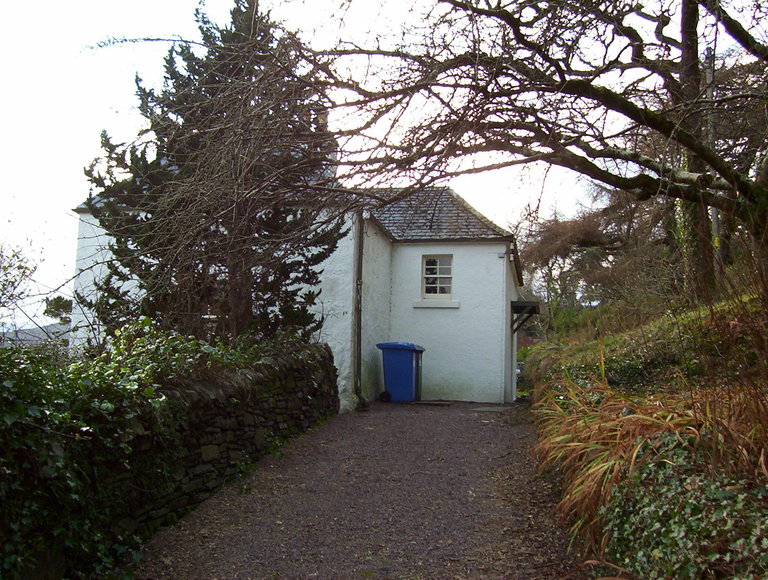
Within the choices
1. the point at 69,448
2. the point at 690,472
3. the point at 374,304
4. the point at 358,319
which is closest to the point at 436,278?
the point at 374,304

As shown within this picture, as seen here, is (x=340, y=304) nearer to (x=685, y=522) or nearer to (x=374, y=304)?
(x=374, y=304)

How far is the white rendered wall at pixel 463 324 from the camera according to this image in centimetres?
1501

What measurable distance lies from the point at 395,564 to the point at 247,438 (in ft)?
10.5

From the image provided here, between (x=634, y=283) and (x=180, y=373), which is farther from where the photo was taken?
(x=634, y=283)

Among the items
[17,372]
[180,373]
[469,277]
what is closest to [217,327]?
[180,373]

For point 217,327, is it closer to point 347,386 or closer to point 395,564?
point 347,386

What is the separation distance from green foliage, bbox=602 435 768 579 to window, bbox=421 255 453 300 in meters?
11.2

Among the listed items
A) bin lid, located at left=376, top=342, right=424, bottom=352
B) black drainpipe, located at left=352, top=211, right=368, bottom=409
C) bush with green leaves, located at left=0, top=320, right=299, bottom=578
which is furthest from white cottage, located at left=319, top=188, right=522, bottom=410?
bush with green leaves, located at left=0, top=320, right=299, bottom=578

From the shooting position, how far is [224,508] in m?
5.90

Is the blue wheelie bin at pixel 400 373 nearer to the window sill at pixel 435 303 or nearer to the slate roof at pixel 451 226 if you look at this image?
the window sill at pixel 435 303

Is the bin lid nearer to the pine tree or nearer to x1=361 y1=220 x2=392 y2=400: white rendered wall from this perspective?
x1=361 y1=220 x2=392 y2=400: white rendered wall

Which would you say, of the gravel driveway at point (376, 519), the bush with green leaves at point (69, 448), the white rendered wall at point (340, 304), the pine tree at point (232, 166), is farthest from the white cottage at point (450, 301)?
the bush with green leaves at point (69, 448)

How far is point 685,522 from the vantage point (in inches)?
136

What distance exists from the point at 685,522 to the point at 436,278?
40.5ft
